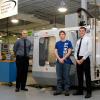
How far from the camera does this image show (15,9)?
8.10 metres

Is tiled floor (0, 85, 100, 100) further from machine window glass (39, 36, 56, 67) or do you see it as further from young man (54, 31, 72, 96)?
machine window glass (39, 36, 56, 67)

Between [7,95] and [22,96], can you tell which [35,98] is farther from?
[7,95]

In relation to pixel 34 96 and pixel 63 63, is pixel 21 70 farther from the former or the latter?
pixel 63 63

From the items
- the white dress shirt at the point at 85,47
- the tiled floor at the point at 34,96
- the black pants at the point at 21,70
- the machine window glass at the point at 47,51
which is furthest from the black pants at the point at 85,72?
the black pants at the point at 21,70

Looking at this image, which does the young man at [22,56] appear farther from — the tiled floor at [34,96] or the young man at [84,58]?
the young man at [84,58]

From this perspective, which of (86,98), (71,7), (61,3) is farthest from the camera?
(71,7)

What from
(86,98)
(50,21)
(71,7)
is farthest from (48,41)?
(50,21)

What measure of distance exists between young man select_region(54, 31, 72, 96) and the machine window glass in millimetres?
764

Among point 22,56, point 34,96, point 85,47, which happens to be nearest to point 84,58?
point 85,47

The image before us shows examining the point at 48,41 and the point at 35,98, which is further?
the point at 48,41

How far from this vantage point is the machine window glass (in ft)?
23.7

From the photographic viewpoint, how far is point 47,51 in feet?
24.2

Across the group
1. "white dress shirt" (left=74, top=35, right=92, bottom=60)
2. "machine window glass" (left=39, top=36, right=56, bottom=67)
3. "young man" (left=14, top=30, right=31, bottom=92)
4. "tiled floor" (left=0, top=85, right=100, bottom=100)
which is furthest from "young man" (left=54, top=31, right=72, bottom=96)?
"young man" (left=14, top=30, right=31, bottom=92)

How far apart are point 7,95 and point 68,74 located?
155 cm
